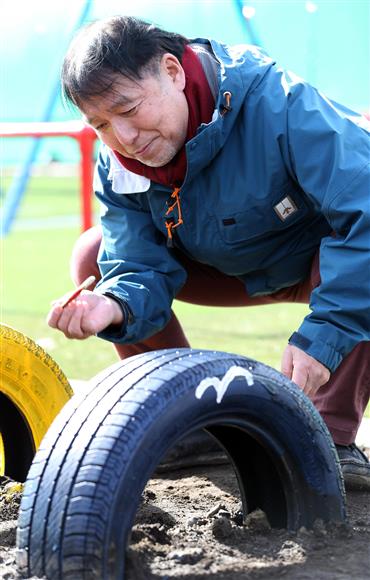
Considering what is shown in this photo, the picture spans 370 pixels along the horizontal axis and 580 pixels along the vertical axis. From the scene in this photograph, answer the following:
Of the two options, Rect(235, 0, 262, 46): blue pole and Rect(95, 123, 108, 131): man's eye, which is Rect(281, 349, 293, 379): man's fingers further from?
Rect(235, 0, 262, 46): blue pole

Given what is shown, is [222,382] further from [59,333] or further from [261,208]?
[59,333]

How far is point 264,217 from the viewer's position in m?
2.73

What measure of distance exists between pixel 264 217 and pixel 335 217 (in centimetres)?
27

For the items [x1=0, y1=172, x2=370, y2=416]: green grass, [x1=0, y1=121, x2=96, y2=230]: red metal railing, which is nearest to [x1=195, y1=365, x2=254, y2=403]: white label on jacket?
[x1=0, y1=172, x2=370, y2=416]: green grass

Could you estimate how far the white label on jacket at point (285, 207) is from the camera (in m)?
2.71

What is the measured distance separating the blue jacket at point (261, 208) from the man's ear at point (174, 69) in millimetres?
108

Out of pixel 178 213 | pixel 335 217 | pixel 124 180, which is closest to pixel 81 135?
pixel 124 180

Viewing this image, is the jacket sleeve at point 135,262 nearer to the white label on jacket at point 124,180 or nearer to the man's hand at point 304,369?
the white label on jacket at point 124,180

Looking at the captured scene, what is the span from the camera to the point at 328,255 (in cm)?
254

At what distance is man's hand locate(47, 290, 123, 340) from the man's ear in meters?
0.60

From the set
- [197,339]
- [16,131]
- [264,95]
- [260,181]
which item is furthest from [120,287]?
[16,131]

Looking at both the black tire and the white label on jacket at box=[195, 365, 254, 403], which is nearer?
the black tire

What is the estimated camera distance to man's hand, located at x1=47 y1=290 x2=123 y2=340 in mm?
2479

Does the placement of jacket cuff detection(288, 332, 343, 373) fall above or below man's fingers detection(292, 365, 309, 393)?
above
